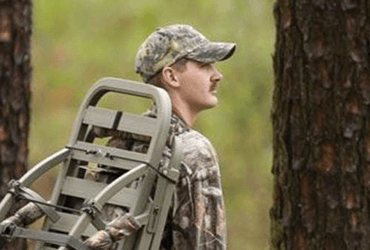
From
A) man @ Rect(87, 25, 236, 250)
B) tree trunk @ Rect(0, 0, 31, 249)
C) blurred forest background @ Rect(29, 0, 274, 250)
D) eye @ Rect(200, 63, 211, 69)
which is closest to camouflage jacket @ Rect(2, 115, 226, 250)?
man @ Rect(87, 25, 236, 250)

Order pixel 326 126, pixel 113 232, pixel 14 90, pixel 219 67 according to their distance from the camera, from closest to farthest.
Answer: pixel 113 232, pixel 326 126, pixel 14 90, pixel 219 67

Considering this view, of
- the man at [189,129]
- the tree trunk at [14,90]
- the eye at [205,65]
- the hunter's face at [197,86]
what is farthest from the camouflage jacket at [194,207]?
the tree trunk at [14,90]

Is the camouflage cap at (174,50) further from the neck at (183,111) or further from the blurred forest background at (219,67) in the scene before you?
the blurred forest background at (219,67)

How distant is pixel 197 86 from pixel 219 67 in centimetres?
1145

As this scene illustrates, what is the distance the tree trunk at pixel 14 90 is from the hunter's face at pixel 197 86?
8.64 ft

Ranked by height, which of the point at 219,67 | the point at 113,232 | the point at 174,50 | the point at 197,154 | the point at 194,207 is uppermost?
the point at 219,67

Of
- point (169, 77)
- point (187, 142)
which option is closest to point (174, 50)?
point (169, 77)

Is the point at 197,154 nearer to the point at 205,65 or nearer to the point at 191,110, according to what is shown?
the point at 191,110

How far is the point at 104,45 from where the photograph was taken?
16.1 m

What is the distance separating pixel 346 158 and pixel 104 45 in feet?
37.9

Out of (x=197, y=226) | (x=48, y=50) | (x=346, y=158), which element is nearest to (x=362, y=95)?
(x=346, y=158)

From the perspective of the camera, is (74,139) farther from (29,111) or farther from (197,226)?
(29,111)

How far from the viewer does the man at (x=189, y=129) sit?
420cm

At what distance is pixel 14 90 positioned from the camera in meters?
6.96
